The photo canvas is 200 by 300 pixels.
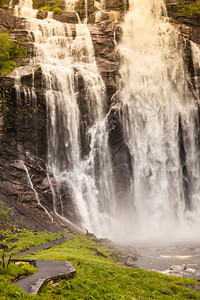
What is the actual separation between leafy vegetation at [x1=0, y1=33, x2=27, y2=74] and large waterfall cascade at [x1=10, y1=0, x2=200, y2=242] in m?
2.08

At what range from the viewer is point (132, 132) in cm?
3975

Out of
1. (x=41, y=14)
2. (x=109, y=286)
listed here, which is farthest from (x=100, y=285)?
(x=41, y=14)

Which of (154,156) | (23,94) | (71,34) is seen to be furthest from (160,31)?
(23,94)

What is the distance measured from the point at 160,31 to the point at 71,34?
569 inches

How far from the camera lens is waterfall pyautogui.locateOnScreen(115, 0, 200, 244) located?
124 feet

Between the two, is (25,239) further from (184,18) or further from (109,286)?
(184,18)

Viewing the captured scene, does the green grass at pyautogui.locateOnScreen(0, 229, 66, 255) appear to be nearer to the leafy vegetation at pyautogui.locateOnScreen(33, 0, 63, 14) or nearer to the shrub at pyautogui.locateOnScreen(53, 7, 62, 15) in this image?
the shrub at pyautogui.locateOnScreen(53, 7, 62, 15)

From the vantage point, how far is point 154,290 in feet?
41.8

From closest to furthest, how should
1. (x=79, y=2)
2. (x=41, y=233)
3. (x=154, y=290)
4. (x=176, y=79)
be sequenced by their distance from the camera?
(x=154, y=290) < (x=41, y=233) < (x=176, y=79) < (x=79, y=2)

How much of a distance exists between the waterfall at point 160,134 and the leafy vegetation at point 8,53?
14818mm

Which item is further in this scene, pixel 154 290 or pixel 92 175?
pixel 92 175

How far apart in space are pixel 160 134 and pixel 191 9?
26.2 metres

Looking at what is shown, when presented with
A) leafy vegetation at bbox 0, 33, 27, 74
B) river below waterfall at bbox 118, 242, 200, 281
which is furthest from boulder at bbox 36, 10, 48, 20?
river below waterfall at bbox 118, 242, 200, 281

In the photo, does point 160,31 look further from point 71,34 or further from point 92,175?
point 92,175
